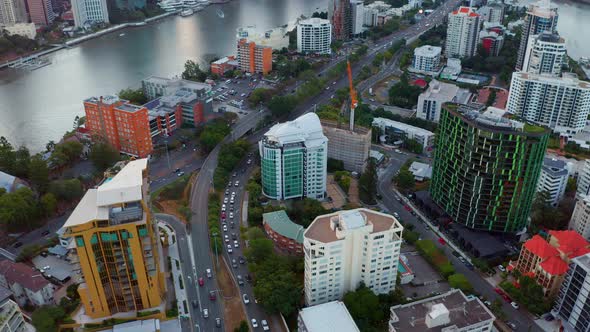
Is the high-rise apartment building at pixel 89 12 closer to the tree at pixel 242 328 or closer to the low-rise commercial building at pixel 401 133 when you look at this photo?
the low-rise commercial building at pixel 401 133

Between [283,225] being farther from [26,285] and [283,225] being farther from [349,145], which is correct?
[26,285]

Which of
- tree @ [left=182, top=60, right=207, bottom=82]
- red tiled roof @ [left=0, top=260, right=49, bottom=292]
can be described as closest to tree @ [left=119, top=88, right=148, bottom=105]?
tree @ [left=182, top=60, right=207, bottom=82]

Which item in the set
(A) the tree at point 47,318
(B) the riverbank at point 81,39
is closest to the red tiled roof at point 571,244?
(A) the tree at point 47,318

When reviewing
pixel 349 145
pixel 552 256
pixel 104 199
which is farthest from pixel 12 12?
pixel 552 256

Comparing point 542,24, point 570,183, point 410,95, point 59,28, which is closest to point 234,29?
point 59,28

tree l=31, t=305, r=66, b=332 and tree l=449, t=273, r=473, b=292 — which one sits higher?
tree l=31, t=305, r=66, b=332

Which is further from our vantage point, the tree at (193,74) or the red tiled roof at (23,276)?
the tree at (193,74)

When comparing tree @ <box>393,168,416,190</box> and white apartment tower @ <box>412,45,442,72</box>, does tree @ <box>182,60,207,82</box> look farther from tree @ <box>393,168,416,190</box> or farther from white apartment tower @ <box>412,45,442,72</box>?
tree @ <box>393,168,416,190</box>

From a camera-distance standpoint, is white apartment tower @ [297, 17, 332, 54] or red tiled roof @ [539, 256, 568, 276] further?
white apartment tower @ [297, 17, 332, 54]
